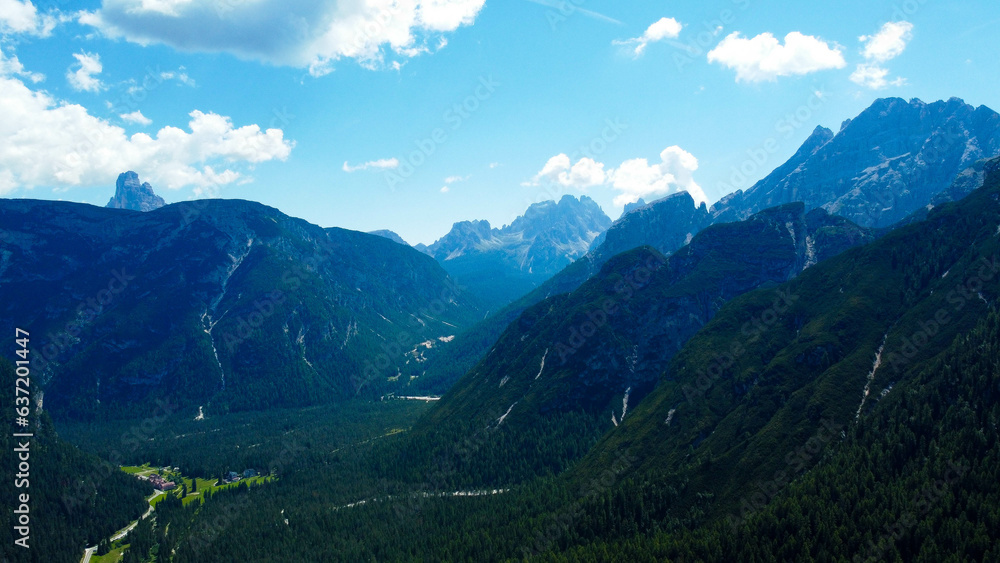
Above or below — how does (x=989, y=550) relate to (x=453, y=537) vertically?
below

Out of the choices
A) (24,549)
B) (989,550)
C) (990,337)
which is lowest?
(989,550)

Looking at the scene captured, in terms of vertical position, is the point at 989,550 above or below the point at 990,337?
below

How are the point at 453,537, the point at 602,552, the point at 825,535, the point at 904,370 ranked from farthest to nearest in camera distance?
the point at 904,370, the point at 453,537, the point at 602,552, the point at 825,535

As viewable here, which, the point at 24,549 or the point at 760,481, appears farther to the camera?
the point at 24,549

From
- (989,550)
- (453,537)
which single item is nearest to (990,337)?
(989,550)

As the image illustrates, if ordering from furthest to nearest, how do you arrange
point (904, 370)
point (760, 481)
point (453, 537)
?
point (904, 370), point (453, 537), point (760, 481)

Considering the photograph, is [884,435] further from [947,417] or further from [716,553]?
[716,553]

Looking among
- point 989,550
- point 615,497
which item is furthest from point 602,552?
point 989,550

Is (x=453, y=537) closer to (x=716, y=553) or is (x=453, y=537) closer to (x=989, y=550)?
(x=716, y=553)

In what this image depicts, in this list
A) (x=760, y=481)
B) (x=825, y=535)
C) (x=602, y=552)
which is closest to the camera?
(x=825, y=535)
